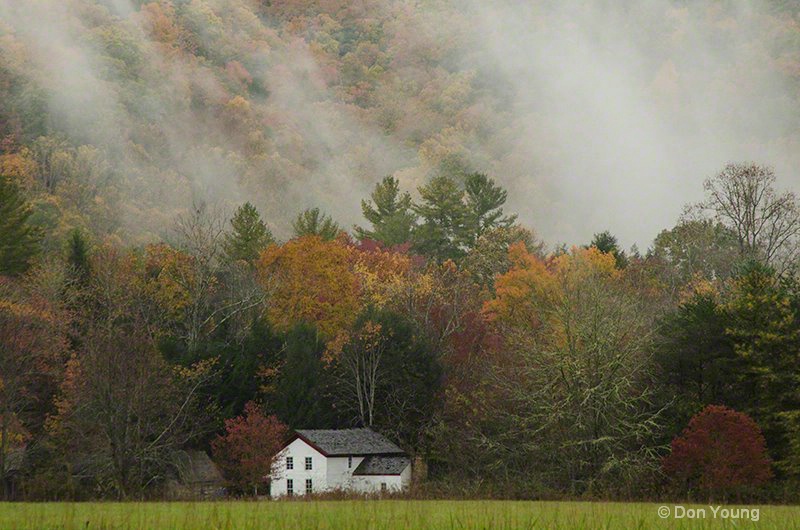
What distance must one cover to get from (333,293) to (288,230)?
81122mm

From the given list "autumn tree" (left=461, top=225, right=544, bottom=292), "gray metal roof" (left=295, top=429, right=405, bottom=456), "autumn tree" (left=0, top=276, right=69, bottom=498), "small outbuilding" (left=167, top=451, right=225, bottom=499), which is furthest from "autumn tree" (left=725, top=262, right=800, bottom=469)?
"autumn tree" (left=461, top=225, right=544, bottom=292)

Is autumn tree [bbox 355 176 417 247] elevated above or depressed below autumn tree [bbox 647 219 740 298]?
above

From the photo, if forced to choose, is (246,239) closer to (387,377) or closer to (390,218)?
(390,218)

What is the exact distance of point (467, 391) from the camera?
57.6 metres

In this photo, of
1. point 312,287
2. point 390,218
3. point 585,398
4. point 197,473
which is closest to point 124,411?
point 197,473

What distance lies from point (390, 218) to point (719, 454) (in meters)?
70.5

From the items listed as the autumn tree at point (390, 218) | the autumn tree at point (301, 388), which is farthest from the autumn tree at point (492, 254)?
the autumn tree at point (301, 388)

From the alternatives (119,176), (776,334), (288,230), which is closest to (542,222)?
(288,230)

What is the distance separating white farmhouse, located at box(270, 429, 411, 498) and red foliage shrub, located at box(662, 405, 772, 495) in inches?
584

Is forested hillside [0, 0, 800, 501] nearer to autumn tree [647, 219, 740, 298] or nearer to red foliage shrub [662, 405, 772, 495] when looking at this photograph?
red foliage shrub [662, 405, 772, 495]

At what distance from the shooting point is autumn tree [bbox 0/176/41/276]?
68.7 metres

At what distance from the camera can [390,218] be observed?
109 meters

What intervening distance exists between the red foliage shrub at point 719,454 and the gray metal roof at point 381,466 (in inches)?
576

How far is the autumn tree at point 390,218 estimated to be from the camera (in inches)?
4186
